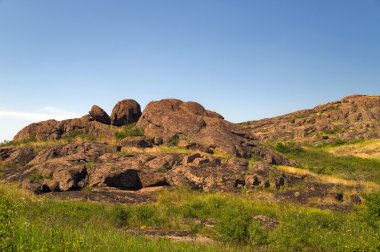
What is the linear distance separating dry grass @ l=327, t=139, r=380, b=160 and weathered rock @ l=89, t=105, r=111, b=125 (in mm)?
34821

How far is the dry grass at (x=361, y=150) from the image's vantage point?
50.7 meters

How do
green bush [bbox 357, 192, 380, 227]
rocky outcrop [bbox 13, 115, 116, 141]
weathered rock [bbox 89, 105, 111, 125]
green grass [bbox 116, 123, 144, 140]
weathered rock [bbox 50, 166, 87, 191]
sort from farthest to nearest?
weathered rock [bbox 89, 105, 111, 125] → rocky outcrop [bbox 13, 115, 116, 141] → green grass [bbox 116, 123, 144, 140] → weathered rock [bbox 50, 166, 87, 191] → green bush [bbox 357, 192, 380, 227]

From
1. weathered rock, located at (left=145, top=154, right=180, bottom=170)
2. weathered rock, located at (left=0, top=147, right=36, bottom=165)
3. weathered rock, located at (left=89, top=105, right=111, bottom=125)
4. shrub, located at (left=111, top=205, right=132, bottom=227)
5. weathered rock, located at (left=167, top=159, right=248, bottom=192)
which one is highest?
weathered rock, located at (left=89, top=105, right=111, bottom=125)

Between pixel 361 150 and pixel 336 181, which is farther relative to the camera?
pixel 361 150

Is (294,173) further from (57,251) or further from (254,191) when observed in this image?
(57,251)

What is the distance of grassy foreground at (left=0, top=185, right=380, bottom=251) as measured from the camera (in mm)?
7709

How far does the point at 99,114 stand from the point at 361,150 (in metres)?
40.1

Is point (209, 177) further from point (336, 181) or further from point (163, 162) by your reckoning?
point (336, 181)

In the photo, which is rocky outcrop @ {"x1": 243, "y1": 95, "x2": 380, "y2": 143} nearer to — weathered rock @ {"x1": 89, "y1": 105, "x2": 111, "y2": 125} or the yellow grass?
weathered rock @ {"x1": 89, "y1": 105, "x2": 111, "y2": 125}

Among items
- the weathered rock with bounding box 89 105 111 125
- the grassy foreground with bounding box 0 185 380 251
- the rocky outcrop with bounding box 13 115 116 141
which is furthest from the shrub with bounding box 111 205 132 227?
the weathered rock with bounding box 89 105 111 125

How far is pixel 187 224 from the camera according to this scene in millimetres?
14094

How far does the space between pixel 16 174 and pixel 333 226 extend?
18.8 metres

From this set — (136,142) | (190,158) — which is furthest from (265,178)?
(136,142)

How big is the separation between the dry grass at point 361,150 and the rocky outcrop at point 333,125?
4.49 meters
